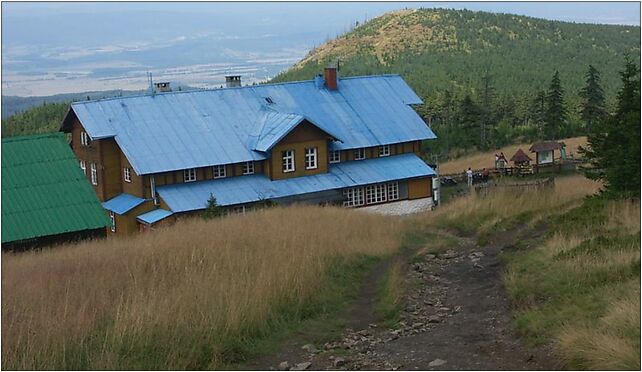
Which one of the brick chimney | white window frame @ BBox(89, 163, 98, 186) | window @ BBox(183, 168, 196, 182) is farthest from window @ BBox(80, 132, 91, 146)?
the brick chimney

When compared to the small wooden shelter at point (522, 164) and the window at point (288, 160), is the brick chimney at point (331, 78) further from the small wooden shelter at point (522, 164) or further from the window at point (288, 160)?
the small wooden shelter at point (522, 164)

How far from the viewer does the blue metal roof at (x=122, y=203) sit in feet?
105

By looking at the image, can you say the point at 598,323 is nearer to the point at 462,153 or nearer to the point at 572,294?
the point at 572,294

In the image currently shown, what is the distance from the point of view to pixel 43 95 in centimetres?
3681

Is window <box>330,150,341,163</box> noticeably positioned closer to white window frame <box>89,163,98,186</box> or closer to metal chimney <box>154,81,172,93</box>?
metal chimney <box>154,81,172,93</box>

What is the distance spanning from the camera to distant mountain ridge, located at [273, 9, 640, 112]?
98.4m

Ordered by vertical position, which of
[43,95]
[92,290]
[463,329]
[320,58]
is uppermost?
[320,58]

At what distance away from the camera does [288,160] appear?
115ft

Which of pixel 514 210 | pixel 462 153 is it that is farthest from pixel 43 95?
pixel 462 153

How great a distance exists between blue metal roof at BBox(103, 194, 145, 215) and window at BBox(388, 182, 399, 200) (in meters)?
11.4

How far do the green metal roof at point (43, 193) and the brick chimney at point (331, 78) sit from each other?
20.5 metres

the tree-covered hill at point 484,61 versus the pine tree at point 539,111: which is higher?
the tree-covered hill at point 484,61

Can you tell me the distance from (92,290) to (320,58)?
357 feet

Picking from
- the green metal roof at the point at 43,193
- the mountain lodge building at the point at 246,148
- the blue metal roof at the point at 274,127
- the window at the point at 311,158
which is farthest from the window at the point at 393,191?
the green metal roof at the point at 43,193
